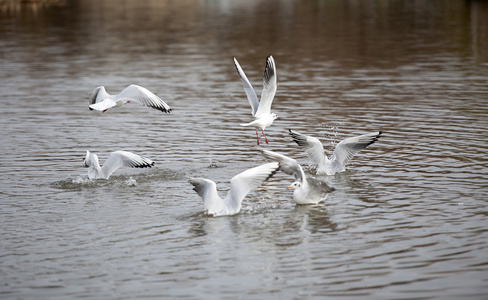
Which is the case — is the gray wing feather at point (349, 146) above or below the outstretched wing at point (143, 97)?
below

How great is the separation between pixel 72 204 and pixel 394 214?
15.3ft

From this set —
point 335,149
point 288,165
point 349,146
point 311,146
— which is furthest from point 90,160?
point 349,146

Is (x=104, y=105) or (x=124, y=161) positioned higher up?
(x=104, y=105)

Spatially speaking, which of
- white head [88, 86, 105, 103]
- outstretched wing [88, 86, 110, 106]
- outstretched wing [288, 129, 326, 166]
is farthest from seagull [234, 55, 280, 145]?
white head [88, 86, 105, 103]

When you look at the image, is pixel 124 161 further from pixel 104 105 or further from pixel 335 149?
pixel 335 149

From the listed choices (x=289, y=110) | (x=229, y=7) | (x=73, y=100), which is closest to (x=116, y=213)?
(x=289, y=110)

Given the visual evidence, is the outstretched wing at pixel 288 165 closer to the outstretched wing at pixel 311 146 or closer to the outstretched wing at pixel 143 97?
the outstretched wing at pixel 311 146

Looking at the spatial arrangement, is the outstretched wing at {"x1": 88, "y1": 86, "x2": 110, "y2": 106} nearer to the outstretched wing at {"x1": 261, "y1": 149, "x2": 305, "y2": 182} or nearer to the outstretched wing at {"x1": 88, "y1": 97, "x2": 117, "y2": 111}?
the outstretched wing at {"x1": 88, "y1": 97, "x2": 117, "y2": 111}

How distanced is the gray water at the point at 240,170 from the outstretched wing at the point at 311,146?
1.13ft

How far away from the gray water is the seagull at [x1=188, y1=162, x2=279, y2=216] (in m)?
0.17

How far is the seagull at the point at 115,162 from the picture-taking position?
1295 cm

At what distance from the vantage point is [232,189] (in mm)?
11008

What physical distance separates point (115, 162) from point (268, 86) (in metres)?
2.93

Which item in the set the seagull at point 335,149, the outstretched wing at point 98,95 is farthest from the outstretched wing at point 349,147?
the outstretched wing at point 98,95
